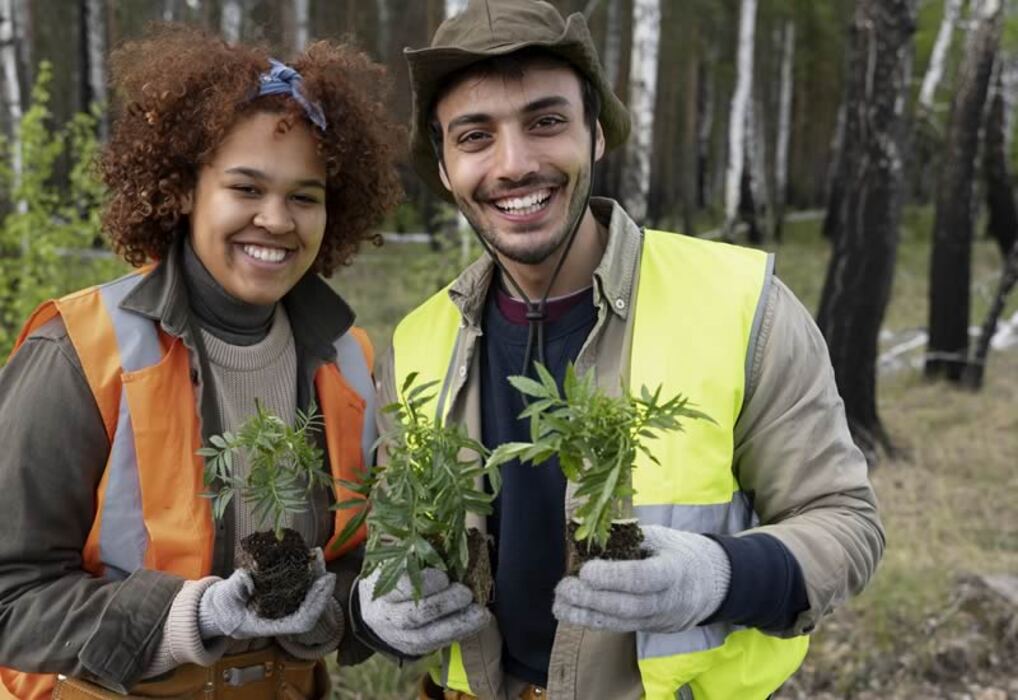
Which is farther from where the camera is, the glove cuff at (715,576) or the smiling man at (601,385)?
the smiling man at (601,385)

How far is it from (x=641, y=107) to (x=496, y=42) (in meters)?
8.16

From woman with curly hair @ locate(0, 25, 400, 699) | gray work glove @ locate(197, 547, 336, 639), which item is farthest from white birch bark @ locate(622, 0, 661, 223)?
gray work glove @ locate(197, 547, 336, 639)

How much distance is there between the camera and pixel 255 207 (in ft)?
8.39

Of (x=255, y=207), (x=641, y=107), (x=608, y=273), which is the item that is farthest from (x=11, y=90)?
(x=608, y=273)

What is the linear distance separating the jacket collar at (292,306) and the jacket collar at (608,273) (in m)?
0.38

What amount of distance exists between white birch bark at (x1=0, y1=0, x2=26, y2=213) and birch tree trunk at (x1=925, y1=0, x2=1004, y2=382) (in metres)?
8.67

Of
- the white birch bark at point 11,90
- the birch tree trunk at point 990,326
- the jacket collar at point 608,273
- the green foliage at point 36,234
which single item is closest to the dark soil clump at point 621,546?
the jacket collar at point 608,273

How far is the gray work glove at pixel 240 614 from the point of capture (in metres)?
2.28

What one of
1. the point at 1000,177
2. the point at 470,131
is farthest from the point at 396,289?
the point at 470,131

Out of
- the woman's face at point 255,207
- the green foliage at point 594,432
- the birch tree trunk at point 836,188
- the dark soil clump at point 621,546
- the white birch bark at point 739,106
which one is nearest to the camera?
the green foliage at point 594,432

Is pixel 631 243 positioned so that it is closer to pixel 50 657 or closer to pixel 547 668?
pixel 547 668

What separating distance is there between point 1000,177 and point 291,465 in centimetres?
1451

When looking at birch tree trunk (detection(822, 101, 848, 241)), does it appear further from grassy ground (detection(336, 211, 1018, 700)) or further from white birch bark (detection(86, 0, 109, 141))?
white birch bark (detection(86, 0, 109, 141))

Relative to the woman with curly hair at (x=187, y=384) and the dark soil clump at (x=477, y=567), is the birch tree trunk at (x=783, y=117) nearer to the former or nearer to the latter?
the woman with curly hair at (x=187, y=384)
